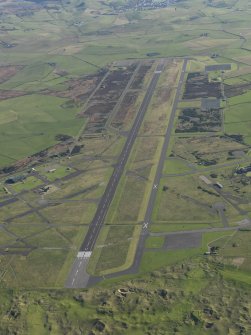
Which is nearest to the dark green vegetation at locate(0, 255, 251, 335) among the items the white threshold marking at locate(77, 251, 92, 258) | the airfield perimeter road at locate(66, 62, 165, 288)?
the airfield perimeter road at locate(66, 62, 165, 288)

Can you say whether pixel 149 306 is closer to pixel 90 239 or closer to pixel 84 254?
pixel 84 254

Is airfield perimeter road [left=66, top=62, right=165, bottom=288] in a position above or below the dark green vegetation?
below

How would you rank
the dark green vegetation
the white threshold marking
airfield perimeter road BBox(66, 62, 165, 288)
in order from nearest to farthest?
the dark green vegetation, airfield perimeter road BBox(66, 62, 165, 288), the white threshold marking

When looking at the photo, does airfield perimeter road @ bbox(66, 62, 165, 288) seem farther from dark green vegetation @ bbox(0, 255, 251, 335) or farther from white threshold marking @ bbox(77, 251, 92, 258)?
dark green vegetation @ bbox(0, 255, 251, 335)

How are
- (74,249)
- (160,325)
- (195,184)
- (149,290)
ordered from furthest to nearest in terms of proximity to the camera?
(195,184) < (74,249) < (149,290) < (160,325)

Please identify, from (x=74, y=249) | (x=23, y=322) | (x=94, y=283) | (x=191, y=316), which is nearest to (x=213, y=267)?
(x=191, y=316)

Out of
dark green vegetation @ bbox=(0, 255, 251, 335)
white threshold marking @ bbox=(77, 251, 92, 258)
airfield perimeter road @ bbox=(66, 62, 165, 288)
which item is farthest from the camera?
white threshold marking @ bbox=(77, 251, 92, 258)

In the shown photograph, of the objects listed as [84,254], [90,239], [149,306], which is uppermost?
[149,306]

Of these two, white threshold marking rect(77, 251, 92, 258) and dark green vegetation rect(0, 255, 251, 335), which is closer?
Answer: dark green vegetation rect(0, 255, 251, 335)

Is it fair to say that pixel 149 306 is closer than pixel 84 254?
Yes

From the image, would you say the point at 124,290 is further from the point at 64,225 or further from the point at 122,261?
the point at 64,225

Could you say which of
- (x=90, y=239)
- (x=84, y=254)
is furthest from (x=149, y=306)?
(x=90, y=239)
